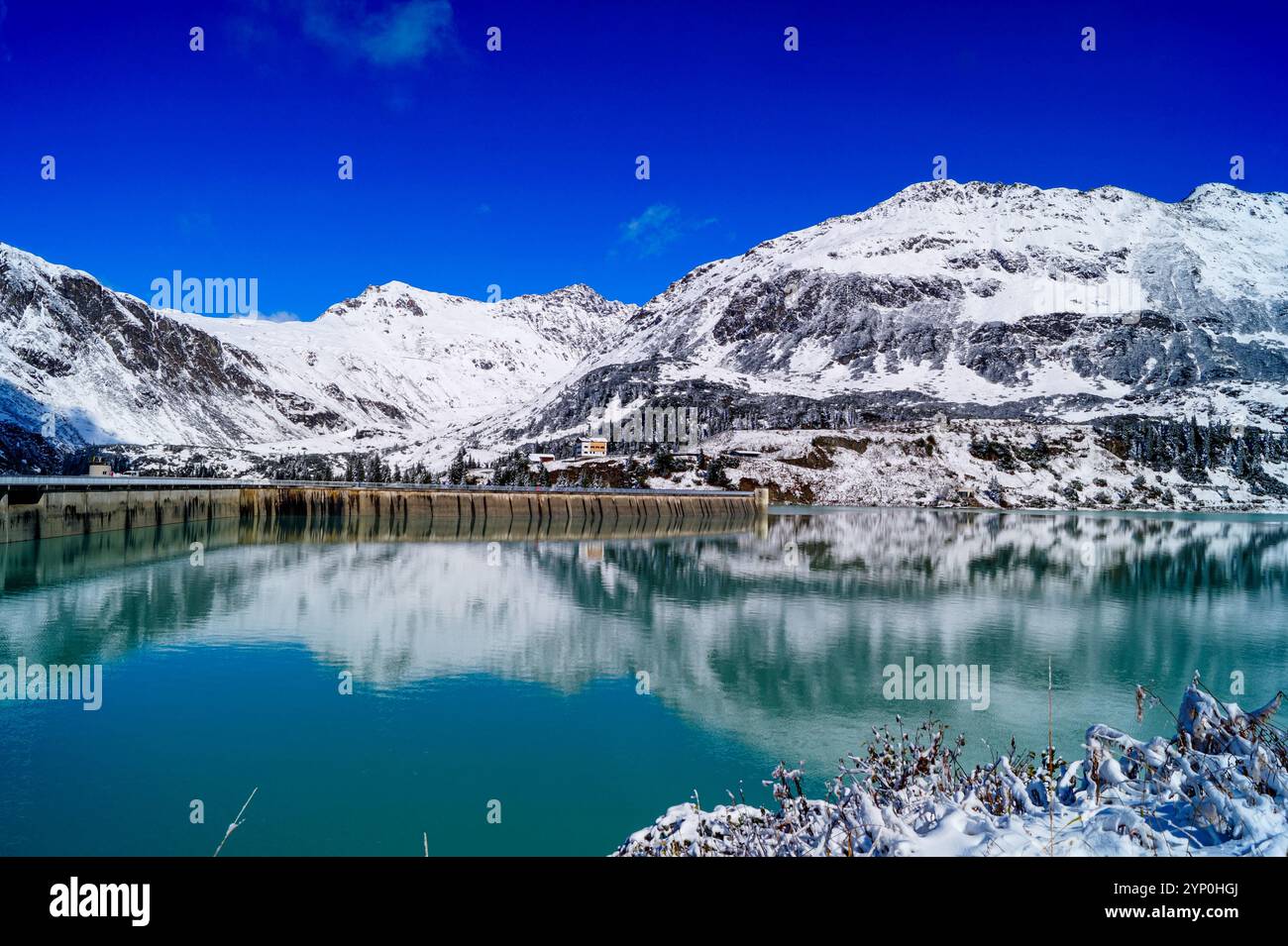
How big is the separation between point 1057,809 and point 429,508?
94.3 metres

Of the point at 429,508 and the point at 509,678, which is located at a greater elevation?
the point at 429,508

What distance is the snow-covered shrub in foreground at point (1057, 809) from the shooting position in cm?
830

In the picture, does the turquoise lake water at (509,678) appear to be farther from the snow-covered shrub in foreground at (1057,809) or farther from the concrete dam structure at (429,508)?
the concrete dam structure at (429,508)

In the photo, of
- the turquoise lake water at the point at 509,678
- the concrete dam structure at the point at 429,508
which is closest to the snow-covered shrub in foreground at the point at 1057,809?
the turquoise lake water at the point at 509,678

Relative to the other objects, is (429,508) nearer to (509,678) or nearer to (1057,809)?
(509,678)

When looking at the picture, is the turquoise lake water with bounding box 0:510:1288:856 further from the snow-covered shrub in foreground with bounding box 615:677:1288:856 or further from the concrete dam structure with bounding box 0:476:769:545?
the concrete dam structure with bounding box 0:476:769:545

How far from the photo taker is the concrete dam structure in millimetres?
81062

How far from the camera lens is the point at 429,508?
99188 mm

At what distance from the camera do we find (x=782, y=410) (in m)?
186

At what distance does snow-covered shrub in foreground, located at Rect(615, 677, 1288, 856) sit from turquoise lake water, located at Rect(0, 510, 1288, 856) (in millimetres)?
4575

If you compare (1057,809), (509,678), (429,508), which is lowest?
(509,678)

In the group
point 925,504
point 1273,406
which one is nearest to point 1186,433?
point 1273,406

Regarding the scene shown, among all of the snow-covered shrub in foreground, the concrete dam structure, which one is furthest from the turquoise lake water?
the concrete dam structure


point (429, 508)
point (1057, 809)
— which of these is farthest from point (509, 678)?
point (429, 508)
